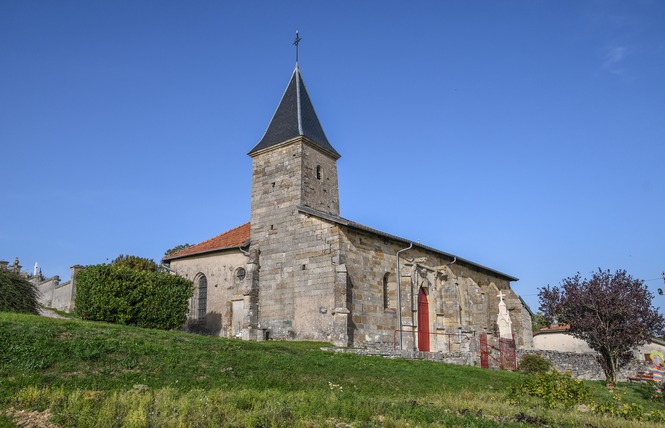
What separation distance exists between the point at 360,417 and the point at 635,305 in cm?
1719

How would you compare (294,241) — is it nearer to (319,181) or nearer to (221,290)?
(319,181)

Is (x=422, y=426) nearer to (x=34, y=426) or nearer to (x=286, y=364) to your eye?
(x=34, y=426)

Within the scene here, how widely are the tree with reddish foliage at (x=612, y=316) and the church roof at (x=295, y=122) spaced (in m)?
12.6

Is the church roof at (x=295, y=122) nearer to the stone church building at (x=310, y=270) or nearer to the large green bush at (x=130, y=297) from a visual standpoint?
the stone church building at (x=310, y=270)

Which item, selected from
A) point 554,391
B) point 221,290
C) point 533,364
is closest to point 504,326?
point 533,364

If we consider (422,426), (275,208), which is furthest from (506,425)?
(275,208)

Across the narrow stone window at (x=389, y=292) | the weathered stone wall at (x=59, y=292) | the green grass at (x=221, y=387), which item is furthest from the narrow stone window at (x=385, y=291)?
the weathered stone wall at (x=59, y=292)

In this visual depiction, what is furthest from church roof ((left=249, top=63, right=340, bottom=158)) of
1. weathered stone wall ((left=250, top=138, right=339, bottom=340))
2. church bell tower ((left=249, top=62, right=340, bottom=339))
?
weathered stone wall ((left=250, top=138, right=339, bottom=340))

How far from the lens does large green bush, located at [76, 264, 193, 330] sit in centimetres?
1859

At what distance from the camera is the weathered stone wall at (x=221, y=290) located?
81.5 feet

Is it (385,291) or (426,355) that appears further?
(385,291)

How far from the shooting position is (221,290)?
1005 inches

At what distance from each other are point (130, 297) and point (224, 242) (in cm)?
794

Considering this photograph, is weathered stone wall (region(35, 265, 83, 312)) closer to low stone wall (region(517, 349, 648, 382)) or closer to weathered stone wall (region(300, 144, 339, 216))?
weathered stone wall (region(300, 144, 339, 216))
